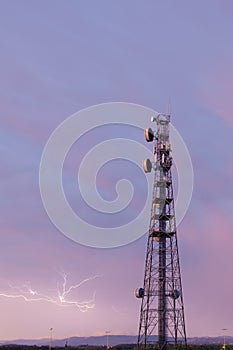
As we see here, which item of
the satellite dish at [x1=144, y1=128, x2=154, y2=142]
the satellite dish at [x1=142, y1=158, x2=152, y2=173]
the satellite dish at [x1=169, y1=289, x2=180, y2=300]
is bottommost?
the satellite dish at [x1=169, y1=289, x2=180, y2=300]

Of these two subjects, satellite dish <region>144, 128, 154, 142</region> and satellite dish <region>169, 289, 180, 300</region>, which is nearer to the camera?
satellite dish <region>169, 289, 180, 300</region>

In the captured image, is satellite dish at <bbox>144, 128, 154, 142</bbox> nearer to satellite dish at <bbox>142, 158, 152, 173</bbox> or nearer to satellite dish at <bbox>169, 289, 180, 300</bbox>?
satellite dish at <bbox>142, 158, 152, 173</bbox>

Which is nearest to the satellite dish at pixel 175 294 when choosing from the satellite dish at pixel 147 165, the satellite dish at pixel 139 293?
the satellite dish at pixel 139 293

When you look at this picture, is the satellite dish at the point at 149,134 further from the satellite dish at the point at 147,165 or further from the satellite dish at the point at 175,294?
the satellite dish at the point at 175,294

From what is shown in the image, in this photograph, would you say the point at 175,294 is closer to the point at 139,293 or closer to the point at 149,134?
the point at 139,293

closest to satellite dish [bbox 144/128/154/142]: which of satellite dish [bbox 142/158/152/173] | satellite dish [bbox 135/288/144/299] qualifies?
satellite dish [bbox 142/158/152/173]

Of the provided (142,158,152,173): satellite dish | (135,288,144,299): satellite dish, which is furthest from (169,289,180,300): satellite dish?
(142,158,152,173): satellite dish

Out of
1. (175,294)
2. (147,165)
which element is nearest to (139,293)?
(175,294)

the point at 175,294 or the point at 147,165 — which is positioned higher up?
the point at 147,165

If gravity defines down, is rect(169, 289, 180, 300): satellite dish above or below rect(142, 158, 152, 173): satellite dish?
below

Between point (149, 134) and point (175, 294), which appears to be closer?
point (175, 294)

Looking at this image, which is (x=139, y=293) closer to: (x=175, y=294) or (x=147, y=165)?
(x=175, y=294)

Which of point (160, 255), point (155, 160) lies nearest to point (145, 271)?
point (160, 255)

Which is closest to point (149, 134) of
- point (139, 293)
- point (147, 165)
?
point (147, 165)
